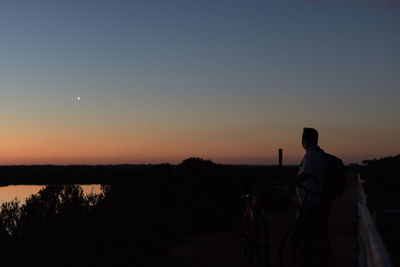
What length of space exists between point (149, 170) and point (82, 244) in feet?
34.1

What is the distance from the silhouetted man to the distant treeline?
0.93m

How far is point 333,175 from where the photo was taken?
25.5ft

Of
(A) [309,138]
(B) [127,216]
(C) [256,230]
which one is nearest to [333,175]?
(A) [309,138]

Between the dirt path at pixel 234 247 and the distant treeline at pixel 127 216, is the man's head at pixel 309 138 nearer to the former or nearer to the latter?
the distant treeline at pixel 127 216

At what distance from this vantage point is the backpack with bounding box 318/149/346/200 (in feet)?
25.5

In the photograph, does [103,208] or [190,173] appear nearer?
[103,208]

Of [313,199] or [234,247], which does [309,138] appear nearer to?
[313,199]

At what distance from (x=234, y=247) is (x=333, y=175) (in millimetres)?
6746

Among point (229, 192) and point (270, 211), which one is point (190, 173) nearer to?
point (229, 192)

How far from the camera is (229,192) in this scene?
20.4 m

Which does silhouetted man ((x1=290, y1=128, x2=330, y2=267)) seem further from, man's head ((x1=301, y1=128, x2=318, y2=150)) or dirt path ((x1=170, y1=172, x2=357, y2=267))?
dirt path ((x1=170, y1=172, x2=357, y2=267))

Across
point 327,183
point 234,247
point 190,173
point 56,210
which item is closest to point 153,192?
point 190,173

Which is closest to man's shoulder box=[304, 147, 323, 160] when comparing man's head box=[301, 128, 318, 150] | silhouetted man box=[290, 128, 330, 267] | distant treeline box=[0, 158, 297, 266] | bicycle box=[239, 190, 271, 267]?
silhouetted man box=[290, 128, 330, 267]

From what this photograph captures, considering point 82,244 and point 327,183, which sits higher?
point 327,183
